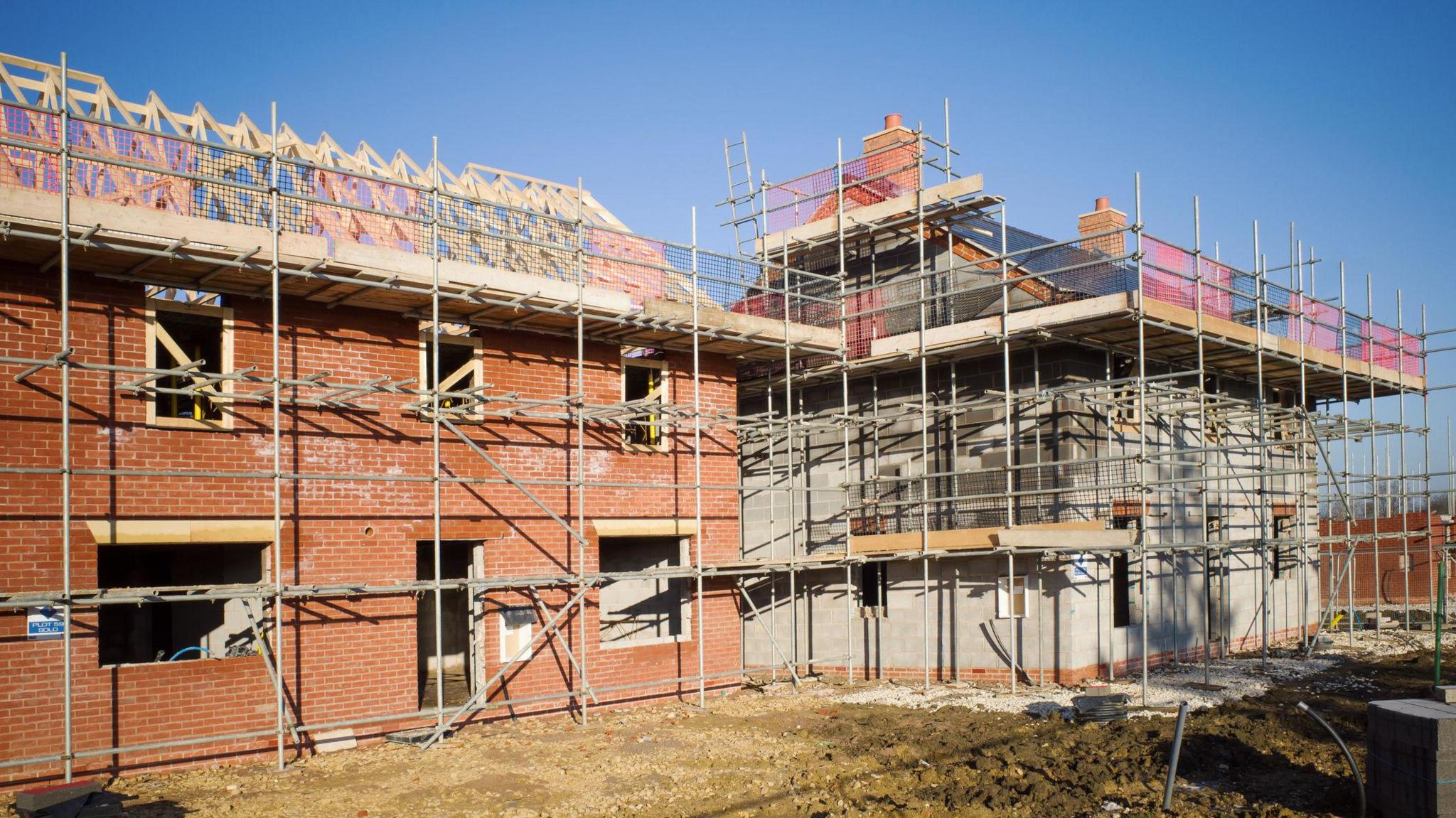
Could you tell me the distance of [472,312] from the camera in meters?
14.2

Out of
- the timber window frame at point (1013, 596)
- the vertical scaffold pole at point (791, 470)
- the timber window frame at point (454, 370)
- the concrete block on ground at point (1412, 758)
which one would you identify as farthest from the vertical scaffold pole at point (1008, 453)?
the timber window frame at point (454, 370)

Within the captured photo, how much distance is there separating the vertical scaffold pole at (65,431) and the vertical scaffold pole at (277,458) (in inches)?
71.9

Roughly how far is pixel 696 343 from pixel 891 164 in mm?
5724

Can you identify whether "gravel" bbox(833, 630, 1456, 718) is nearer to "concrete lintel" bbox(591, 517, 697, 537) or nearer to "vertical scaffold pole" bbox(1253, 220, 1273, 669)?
"vertical scaffold pole" bbox(1253, 220, 1273, 669)

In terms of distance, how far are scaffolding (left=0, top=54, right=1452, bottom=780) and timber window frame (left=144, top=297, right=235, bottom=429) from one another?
0.14m

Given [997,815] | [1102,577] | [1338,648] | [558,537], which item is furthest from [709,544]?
[1338,648]

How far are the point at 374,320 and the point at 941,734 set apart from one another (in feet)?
27.1

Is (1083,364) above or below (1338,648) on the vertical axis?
above

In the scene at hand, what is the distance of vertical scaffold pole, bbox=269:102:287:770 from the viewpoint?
462 inches

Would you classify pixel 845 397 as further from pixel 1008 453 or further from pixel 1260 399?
pixel 1260 399

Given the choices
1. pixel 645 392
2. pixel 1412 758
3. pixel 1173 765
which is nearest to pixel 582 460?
pixel 645 392

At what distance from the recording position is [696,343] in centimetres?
1555

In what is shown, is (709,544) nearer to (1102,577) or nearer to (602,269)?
(602,269)

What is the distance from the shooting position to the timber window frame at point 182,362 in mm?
11984
